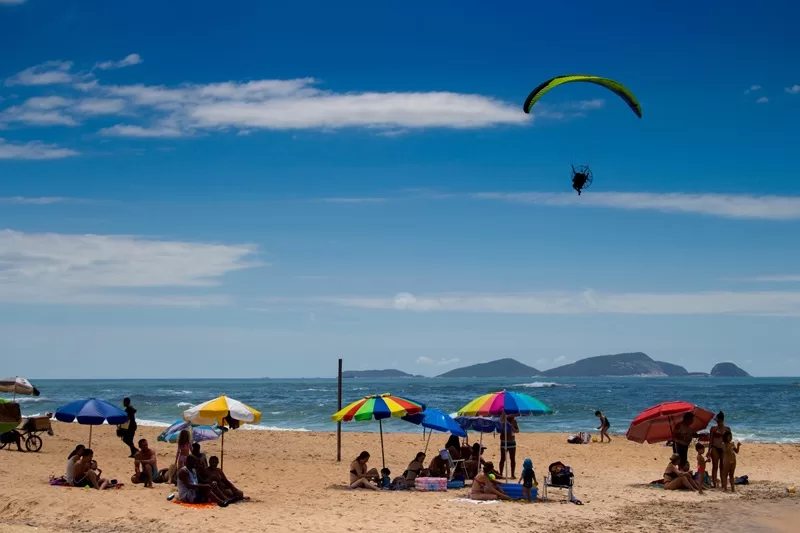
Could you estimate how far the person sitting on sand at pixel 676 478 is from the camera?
1579 centimetres

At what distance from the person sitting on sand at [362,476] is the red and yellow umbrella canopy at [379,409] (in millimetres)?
1005

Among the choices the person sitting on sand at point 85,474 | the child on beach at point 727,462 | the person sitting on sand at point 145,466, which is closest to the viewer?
the person sitting on sand at point 85,474

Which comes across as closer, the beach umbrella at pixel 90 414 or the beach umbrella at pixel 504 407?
the beach umbrella at pixel 504 407

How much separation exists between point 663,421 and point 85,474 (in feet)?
36.2

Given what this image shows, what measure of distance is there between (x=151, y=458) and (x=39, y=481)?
2.09m

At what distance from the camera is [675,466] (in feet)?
52.6

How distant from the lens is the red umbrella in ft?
53.9

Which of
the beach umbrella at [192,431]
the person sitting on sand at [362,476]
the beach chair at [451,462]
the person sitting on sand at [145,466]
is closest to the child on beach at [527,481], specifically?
the beach chair at [451,462]

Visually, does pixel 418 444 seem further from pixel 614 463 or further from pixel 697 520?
pixel 697 520

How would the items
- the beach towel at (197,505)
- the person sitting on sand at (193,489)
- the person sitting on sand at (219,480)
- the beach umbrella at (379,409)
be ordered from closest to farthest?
the beach towel at (197,505)
the person sitting on sand at (193,489)
the person sitting on sand at (219,480)
the beach umbrella at (379,409)

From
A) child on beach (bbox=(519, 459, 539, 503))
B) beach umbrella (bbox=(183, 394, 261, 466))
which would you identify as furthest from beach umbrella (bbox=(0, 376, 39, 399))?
child on beach (bbox=(519, 459, 539, 503))

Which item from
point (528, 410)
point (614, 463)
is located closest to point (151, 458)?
point (528, 410)

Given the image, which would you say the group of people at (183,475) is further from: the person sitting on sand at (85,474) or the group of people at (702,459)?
the group of people at (702,459)

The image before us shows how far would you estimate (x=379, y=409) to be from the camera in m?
14.9
